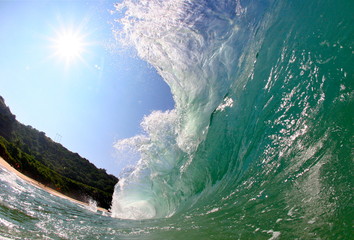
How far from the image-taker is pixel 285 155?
3.61 metres

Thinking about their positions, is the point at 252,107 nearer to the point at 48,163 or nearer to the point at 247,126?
the point at 247,126

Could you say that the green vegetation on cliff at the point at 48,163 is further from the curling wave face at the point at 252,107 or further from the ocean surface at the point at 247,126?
the ocean surface at the point at 247,126

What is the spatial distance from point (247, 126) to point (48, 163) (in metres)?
43.6

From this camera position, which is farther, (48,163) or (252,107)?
(48,163)

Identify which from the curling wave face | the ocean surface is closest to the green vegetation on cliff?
the curling wave face

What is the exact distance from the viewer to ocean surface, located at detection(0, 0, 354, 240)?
266 centimetres

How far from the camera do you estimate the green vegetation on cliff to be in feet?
80.9

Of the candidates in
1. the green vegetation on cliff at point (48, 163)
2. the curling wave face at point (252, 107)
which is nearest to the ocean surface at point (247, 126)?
the curling wave face at point (252, 107)

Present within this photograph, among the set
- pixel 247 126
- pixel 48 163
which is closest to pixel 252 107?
pixel 247 126

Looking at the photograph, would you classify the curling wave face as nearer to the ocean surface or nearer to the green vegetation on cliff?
the ocean surface

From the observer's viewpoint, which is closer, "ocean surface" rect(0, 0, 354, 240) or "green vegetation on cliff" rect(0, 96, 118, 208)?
"ocean surface" rect(0, 0, 354, 240)

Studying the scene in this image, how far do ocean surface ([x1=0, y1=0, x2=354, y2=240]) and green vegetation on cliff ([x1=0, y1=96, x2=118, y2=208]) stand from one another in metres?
22.3

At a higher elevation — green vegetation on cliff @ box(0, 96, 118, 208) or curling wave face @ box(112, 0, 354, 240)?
green vegetation on cliff @ box(0, 96, 118, 208)

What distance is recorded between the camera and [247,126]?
493cm
